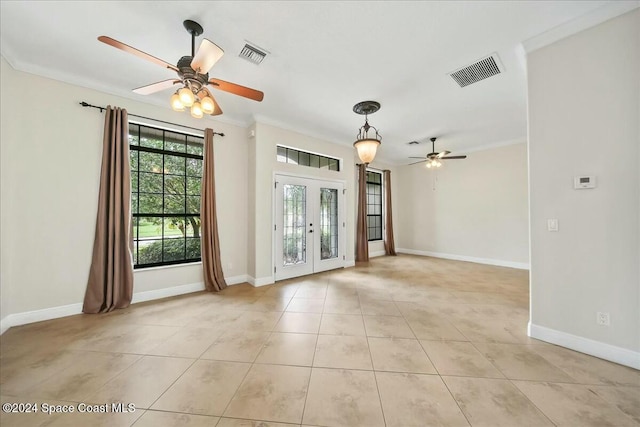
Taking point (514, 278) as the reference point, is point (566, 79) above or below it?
above

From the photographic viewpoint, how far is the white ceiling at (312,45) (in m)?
2.03

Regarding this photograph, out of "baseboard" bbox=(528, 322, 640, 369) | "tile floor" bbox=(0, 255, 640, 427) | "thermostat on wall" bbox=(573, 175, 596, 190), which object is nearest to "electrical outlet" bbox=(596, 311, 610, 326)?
"baseboard" bbox=(528, 322, 640, 369)

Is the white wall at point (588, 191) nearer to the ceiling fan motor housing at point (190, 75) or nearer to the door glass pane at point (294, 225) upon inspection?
the ceiling fan motor housing at point (190, 75)

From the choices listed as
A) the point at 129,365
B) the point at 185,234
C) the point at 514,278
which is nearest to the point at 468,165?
the point at 514,278

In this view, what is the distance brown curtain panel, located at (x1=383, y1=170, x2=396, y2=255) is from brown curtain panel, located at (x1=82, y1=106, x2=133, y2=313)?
21.2 ft

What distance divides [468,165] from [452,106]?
3.23 m

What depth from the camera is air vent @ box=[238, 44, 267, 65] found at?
2.49 metres

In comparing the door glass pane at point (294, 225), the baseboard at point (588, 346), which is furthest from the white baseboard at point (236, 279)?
the baseboard at point (588, 346)

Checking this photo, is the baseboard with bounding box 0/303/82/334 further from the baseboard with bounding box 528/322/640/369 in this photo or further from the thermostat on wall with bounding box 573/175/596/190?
the thermostat on wall with bounding box 573/175/596/190

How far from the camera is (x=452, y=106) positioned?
3801 millimetres

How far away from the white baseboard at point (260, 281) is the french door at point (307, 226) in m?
0.14

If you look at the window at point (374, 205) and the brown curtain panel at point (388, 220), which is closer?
the window at point (374, 205)

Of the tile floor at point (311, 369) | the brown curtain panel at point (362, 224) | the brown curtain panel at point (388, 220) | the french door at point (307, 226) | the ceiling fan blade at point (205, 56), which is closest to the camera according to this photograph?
the tile floor at point (311, 369)

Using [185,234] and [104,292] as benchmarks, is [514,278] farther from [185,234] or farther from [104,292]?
[104,292]
